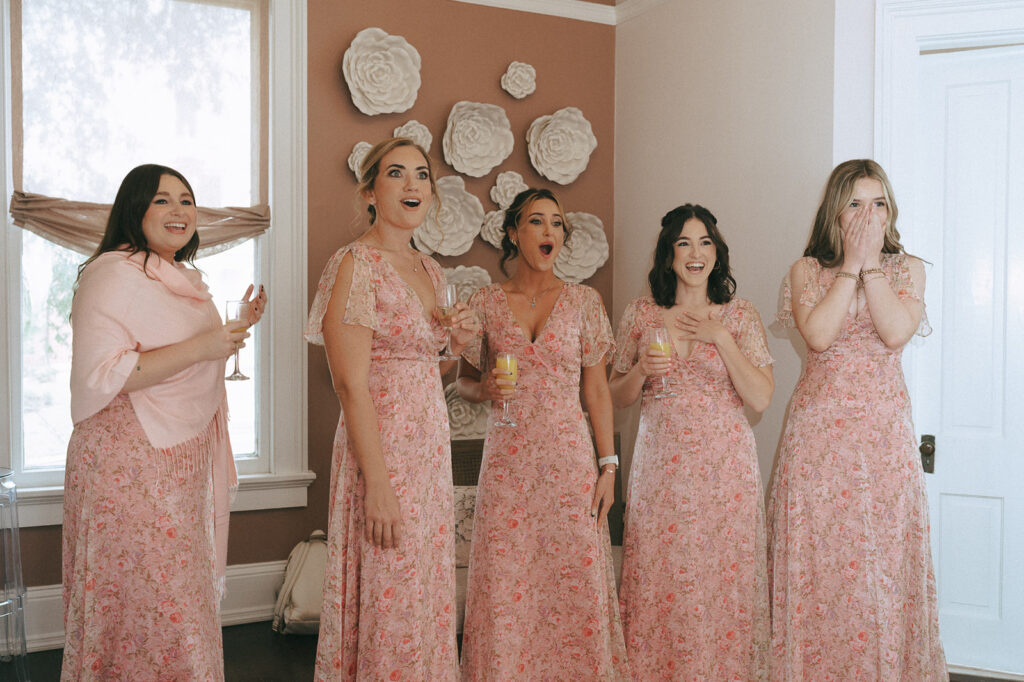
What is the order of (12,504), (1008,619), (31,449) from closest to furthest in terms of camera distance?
(12,504) < (1008,619) < (31,449)

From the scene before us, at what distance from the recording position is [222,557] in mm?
2557

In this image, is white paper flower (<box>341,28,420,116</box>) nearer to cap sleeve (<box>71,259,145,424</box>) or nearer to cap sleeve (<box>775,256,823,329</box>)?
cap sleeve (<box>71,259,145,424</box>)

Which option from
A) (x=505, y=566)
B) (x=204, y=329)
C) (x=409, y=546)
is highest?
(x=204, y=329)

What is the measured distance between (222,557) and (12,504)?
1.04m

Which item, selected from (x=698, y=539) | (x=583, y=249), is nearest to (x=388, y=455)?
(x=698, y=539)

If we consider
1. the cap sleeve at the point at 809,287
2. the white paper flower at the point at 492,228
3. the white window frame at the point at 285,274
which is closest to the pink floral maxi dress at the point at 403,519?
the cap sleeve at the point at 809,287

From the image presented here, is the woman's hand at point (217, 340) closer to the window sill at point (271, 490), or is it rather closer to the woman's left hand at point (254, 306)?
the woman's left hand at point (254, 306)

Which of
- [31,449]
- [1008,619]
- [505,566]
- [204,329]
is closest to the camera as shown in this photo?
[204,329]

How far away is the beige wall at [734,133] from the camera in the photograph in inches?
143

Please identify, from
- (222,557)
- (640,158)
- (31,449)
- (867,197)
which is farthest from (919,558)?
(31,449)

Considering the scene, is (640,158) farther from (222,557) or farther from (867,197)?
(222,557)

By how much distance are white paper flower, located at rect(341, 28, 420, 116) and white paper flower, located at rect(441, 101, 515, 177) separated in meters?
0.26

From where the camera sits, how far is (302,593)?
380 cm

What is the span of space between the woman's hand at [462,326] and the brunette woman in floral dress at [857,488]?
3.79 feet
